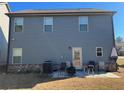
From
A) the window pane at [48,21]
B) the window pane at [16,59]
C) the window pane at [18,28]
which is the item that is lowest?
the window pane at [16,59]

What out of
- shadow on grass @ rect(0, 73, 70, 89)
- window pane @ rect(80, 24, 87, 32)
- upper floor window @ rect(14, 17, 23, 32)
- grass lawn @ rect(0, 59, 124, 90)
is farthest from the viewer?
upper floor window @ rect(14, 17, 23, 32)

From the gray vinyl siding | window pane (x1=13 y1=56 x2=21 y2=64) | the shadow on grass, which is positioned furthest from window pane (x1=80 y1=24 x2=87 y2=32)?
the shadow on grass

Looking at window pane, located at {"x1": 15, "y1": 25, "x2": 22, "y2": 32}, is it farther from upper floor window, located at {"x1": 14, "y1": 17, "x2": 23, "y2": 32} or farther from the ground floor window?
the ground floor window

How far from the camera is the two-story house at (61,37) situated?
54.9 feet

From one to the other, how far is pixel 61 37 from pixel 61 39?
0.18 meters

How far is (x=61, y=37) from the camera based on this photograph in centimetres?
1698

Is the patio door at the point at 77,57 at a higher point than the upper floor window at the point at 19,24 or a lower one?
lower

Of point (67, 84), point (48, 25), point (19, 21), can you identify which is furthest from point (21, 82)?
point (19, 21)

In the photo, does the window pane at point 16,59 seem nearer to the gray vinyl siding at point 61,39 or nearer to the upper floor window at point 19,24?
the gray vinyl siding at point 61,39

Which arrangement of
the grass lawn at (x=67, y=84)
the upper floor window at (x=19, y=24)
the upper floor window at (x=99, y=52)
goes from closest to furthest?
1. the grass lawn at (x=67, y=84)
2. the upper floor window at (x=99, y=52)
3. the upper floor window at (x=19, y=24)

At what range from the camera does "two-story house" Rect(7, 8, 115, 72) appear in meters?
16.7

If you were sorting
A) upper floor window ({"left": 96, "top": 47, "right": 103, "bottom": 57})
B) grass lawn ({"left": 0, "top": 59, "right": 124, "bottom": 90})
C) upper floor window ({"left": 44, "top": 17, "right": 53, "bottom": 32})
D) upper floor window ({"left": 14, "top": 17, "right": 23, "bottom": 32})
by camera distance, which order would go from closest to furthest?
grass lawn ({"left": 0, "top": 59, "right": 124, "bottom": 90}) → upper floor window ({"left": 96, "top": 47, "right": 103, "bottom": 57}) → upper floor window ({"left": 44, "top": 17, "right": 53, "bottom": 32}) → upper floor window ({"left": 14, "top": 17, "right": 23, "bottom": 32})

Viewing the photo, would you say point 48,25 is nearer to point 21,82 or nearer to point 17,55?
point 17,55

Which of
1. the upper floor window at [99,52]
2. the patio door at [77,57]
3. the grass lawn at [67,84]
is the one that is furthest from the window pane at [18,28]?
the upper floor window at [99,52]
